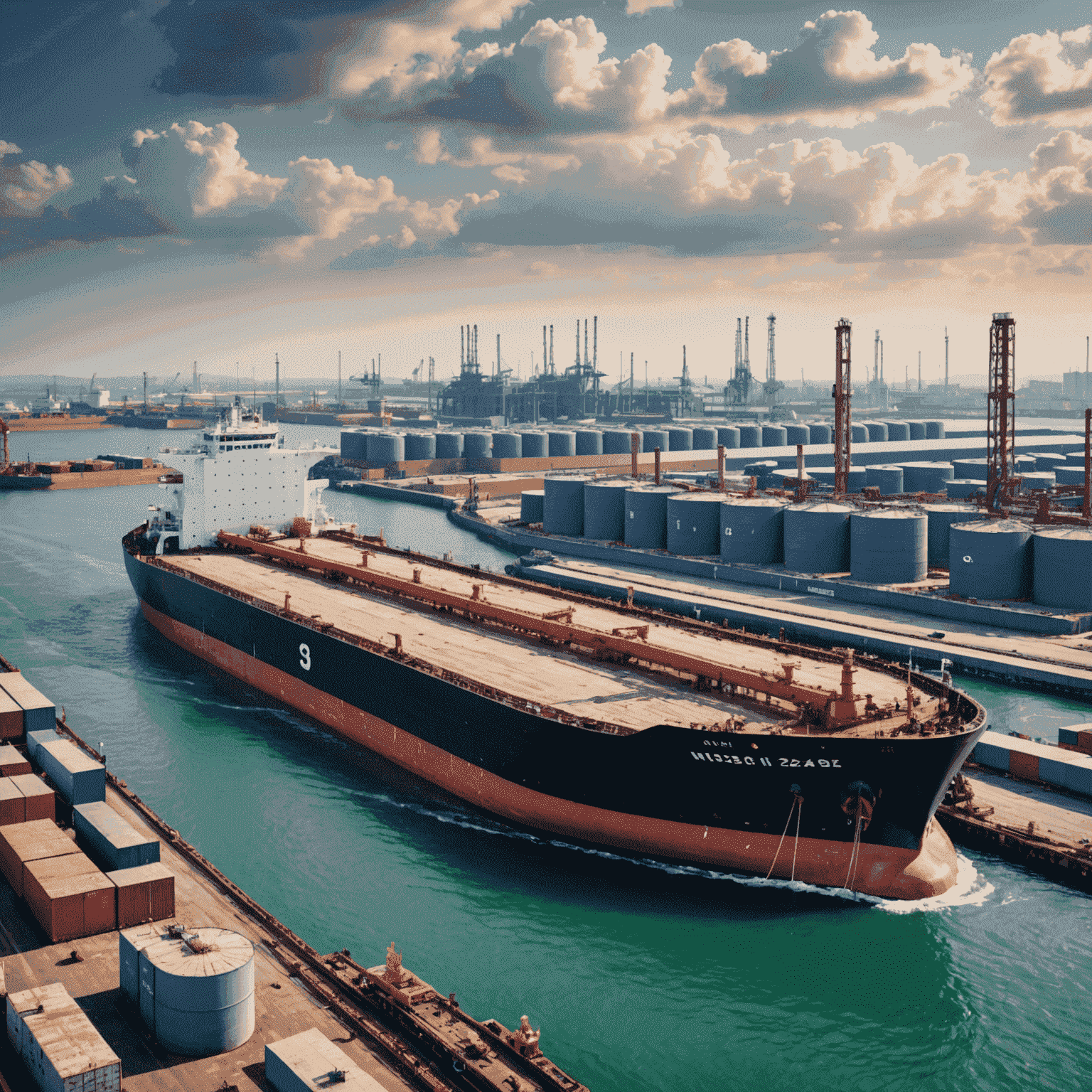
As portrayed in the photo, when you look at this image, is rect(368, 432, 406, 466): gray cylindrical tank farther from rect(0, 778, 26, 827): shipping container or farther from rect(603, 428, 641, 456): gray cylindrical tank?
rect(0, 778, 26, 827): shipping container

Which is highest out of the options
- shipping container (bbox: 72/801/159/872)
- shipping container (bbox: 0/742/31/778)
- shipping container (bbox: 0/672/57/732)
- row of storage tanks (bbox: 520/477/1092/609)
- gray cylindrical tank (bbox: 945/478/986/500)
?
gray cylindrical tank (bbox: 945/478/986/500)

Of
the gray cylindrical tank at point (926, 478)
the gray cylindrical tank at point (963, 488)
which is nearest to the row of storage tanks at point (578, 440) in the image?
the gray cylindrical tank at point (926, 478)

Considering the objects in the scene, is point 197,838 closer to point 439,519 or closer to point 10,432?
point 439,519

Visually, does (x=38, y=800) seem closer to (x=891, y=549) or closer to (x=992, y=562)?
(x=992, y=562)

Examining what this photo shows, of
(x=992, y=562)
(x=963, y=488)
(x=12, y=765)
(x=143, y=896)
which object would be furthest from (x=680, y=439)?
(x=143, y=896)

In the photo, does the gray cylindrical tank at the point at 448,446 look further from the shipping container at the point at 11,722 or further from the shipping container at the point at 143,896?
the shipping container at the point at 143,896

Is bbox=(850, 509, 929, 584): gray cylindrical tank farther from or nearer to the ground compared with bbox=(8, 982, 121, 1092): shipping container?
farther from the ground

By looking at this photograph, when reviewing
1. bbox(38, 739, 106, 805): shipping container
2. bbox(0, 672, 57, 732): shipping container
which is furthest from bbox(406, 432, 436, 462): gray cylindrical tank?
bbox(38, 739, 106, 805): shipping container
